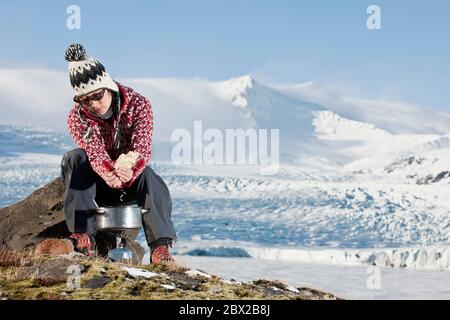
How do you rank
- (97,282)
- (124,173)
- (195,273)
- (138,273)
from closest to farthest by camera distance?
1. (97,282)
2. (138,273)
3. (124,173)
4. (195,273)

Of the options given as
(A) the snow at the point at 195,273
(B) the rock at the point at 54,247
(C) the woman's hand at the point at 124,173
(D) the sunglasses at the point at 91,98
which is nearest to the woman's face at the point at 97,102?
(D) the sunglasses at the point at 91,98

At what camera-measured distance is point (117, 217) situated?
7.12m

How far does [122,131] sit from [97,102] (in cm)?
36

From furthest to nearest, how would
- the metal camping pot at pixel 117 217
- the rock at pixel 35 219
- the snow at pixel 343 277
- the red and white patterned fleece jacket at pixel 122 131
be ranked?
the snow at pixel 343 277, the rock at pixel 35 219, the metal camping pot at pixel 117 217, the red and white patterned fleece jacket at pixel 122 131

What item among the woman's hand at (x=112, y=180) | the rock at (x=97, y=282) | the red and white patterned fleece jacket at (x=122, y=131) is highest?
the red and white patterned fleece jacket at (x=122, y=131)

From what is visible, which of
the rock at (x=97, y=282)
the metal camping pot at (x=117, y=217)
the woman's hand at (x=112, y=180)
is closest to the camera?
the rock at (x=97, y=282)

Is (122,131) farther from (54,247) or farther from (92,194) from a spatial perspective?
(54,247)

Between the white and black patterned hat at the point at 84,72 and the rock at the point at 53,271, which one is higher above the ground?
the white and black patterned hat at the point at 84,72

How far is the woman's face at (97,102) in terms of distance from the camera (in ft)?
22.8

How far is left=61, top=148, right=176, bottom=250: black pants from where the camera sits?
7137 millimetres

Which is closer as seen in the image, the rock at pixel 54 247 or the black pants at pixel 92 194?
the black pants at pixel 92 194

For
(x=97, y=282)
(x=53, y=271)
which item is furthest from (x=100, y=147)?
(x=97, y=282)

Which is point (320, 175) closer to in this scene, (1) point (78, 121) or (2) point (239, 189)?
(2) point (239, 189)

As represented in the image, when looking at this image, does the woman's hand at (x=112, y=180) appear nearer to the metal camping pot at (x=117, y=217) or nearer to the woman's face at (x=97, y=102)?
the metal camping pot at (x=117, y=217)
